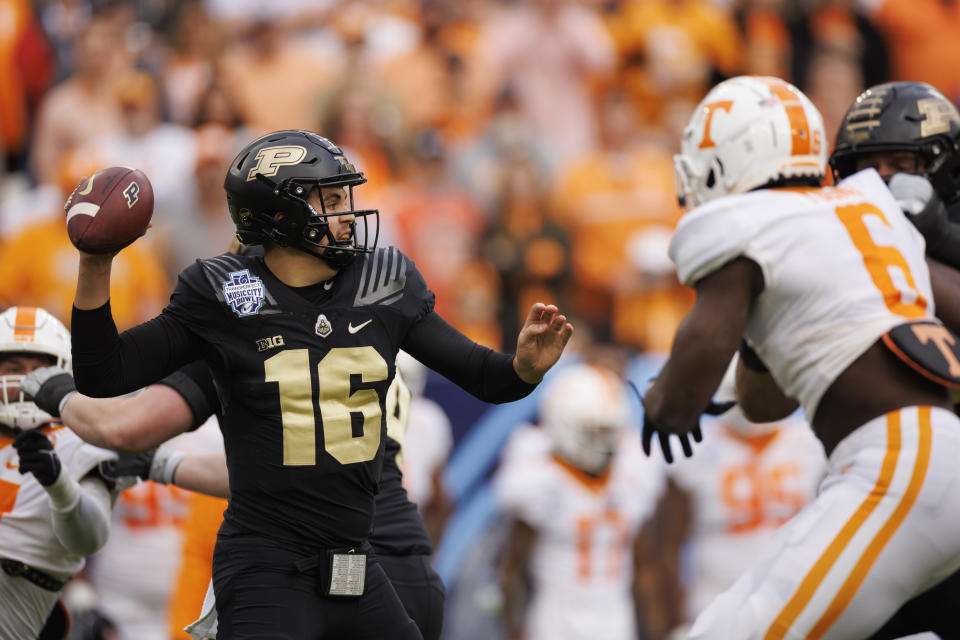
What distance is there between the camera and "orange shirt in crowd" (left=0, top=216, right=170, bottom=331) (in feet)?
29.9

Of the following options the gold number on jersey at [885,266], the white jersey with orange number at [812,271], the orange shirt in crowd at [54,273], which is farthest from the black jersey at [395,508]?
the orange shirt in crowd at [54,273]

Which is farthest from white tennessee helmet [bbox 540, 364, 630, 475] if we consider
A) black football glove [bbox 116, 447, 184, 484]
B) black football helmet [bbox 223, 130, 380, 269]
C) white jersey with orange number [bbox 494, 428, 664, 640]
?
black football helmet [bbox 223, 130, 380, 269]

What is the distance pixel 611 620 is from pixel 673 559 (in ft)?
2.19

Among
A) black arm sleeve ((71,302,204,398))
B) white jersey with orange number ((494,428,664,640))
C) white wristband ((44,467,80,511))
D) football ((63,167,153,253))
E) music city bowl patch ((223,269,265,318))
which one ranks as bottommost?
white jersey with orange number ((494,428,664,640))

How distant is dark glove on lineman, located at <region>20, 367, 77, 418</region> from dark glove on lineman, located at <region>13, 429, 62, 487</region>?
0.34 ft

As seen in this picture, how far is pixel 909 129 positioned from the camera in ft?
15.1

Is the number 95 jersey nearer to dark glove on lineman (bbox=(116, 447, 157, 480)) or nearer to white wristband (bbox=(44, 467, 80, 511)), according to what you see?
white wristband (bbox=(44, 467, 80, 511))

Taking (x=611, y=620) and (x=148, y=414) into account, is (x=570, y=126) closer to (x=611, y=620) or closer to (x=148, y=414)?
(x=611, y=620)

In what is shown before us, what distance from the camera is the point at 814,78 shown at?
35.1ft

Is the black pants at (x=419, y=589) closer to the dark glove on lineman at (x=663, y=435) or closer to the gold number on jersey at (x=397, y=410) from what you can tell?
the gold number on jersey at (x=397, y=410)

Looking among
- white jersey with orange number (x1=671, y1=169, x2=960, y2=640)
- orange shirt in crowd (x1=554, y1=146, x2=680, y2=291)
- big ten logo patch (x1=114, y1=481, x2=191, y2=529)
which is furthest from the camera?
orange shirt in crowd (x1=554, y1=146, x2=680, y2=291)

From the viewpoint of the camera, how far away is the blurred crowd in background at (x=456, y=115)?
31.0ft

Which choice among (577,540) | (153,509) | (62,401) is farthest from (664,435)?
(577,540)

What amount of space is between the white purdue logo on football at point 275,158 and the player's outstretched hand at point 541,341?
0.80 metres
